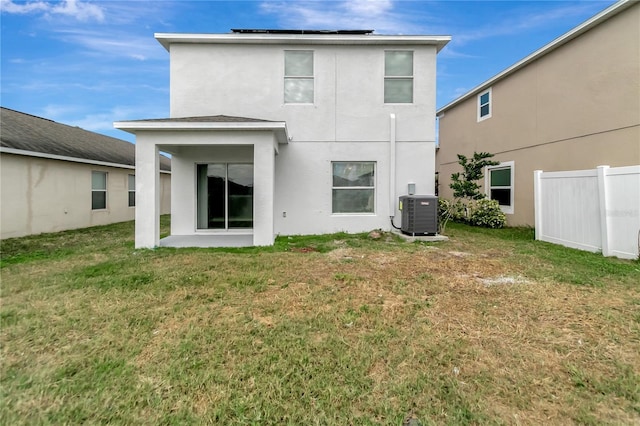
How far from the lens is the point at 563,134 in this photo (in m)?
9.47

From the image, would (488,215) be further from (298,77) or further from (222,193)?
(222,193)

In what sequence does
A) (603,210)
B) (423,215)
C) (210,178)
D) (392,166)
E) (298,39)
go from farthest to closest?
(210,178), (392,166), (298,39), (423,215), (603,210)

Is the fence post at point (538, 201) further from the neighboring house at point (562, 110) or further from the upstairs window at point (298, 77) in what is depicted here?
the upstairs window at point (298, 77)

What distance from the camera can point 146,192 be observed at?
23.1 feet

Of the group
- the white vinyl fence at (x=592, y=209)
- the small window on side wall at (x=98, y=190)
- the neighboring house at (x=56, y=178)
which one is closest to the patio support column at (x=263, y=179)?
the neighboring house at (x=56, y=178)

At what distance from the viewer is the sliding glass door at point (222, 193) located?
30.0 feet

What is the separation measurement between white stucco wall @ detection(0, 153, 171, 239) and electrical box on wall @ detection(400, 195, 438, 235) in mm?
12018

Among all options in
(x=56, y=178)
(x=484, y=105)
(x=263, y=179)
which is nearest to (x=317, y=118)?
(x=263, y=179)

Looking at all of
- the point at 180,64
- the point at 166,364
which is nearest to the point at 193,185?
the point at 180,64

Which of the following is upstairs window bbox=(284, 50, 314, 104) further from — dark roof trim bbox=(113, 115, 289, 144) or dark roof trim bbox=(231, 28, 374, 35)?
dark roof trim bbox=(113, 115, 289, 144)

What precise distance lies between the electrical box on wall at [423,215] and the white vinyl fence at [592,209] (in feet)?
9.35

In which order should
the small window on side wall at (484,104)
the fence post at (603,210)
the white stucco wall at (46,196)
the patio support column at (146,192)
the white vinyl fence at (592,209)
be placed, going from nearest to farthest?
the white vinyl fence at (592,209) < the fence post at (603,210) < the patio support column at (146,192) < the white stucco wall at (46,196) < the small window on side wall at (484,104)

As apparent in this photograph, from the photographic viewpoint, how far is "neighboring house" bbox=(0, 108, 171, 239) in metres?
8.94

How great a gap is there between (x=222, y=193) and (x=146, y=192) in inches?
95.5
